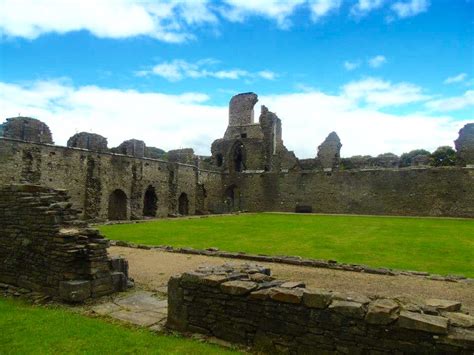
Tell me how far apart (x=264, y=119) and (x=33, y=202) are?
3156cm

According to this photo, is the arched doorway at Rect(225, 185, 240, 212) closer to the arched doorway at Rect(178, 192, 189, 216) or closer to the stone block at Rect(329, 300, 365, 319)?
the arched doorway at Rect(178, 192, 189, 216)

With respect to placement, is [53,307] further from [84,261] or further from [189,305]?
[189,305]

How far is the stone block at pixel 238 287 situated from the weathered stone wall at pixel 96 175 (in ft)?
59.0

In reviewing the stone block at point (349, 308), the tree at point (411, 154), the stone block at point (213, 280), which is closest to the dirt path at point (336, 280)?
the stone block at point (349, 308)

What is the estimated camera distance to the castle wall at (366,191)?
1067 inches

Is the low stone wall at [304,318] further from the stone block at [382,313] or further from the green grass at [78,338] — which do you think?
the green grass at [78,338]

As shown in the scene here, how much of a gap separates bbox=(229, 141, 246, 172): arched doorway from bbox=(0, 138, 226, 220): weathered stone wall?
24.3 ft

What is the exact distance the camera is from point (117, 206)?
26609 mm

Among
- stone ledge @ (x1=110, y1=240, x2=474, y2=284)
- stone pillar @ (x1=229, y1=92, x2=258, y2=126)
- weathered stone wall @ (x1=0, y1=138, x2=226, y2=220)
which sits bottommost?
stone ledge @ (x1=110, y1=240, x2=474, y2=284)

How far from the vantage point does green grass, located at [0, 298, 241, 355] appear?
482cm

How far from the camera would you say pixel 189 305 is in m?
5.59

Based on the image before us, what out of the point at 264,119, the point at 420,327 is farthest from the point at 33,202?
the point at 264,119

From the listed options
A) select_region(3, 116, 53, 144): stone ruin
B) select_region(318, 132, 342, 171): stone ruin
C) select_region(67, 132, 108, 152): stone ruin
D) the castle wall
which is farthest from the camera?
select_region(318, 132, 342, 171): stone ruin

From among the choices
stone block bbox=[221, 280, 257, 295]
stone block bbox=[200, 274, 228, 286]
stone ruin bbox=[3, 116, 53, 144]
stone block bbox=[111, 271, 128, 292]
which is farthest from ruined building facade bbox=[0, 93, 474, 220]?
stone block bbox=[221, 280, 257, 295]
